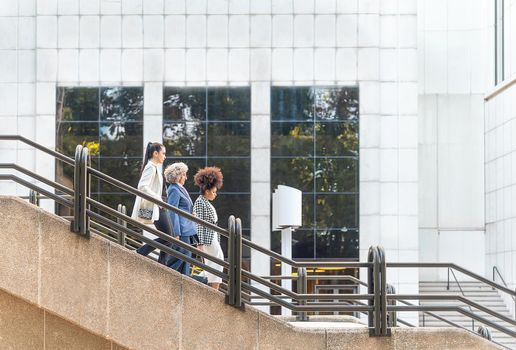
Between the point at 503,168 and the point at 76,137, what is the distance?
13.6 metres

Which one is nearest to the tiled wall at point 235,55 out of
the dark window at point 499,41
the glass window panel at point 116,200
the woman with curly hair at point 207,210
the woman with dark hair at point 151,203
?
the glass window panel at point 116,200

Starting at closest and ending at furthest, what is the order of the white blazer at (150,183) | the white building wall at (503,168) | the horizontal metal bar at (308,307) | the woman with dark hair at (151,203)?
the horizontal metal bar at (308,307) → the woman with dark hair at (151,203) → the white blazer at (150,183) → the white building wall at (503,168)

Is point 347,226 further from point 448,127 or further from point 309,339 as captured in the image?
point 309,339

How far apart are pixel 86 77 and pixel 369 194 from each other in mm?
9372

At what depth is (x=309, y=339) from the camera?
1188 cm

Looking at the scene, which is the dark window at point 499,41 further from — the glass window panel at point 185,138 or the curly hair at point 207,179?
the curly hair at point 207,179

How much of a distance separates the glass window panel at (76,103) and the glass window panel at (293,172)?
5.74 meters

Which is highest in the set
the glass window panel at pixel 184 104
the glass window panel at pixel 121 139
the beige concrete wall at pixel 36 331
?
the glass window panel at pixel 184 104

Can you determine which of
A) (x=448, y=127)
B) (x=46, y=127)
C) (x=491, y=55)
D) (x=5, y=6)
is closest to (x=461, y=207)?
Answer: (x=448, y=127)

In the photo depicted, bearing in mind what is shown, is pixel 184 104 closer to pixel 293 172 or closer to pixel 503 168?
pixel 293 172

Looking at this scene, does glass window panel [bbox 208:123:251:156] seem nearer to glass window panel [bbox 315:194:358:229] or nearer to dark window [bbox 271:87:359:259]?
dark window [bbox 271:87:359:259]

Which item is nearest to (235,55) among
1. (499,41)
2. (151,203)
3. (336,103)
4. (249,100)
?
(249,100)

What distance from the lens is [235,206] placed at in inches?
1264

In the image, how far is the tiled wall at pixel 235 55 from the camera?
32.5m
